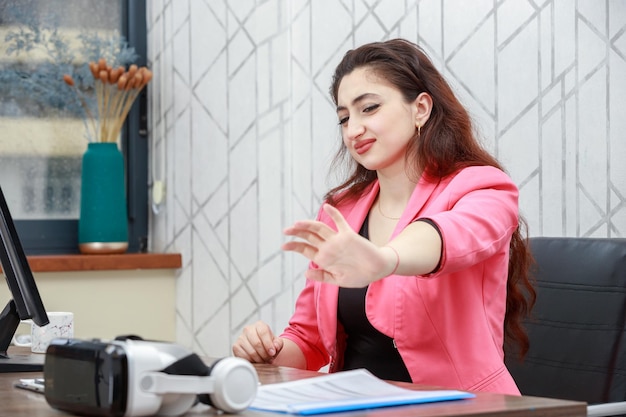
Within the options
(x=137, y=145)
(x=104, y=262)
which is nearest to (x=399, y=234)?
(x=104, y=262)

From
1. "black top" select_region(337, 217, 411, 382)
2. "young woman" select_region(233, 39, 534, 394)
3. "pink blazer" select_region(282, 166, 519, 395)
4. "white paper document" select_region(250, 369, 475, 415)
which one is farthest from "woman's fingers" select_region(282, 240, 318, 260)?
"black top" select_region(337, 217, 411, 382)

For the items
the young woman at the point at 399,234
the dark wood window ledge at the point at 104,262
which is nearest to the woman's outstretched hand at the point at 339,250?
the young woman at the point at 399,234

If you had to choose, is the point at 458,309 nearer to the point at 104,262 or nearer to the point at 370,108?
the point at 370,108

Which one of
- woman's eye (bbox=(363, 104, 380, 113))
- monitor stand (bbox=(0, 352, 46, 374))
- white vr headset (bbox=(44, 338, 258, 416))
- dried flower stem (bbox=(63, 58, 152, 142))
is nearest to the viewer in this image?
white vr headset (bbox=(44, 338, 258, 416))

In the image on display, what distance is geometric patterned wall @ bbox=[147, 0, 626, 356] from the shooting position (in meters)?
2.06

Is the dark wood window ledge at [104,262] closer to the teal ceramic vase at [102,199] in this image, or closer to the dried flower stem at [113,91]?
the teal ceramic vase at [102,199]

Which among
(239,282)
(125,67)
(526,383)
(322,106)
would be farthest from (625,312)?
(125,67)

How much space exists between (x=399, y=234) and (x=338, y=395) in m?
0.46

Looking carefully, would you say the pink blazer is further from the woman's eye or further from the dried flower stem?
the dried flower stem

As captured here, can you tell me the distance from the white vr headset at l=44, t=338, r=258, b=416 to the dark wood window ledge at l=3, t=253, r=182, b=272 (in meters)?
2.04

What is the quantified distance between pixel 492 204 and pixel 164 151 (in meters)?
2.04

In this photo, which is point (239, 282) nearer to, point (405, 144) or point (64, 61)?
point (64, 61)

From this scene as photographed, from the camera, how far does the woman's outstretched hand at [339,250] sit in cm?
125

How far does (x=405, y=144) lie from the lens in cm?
192
